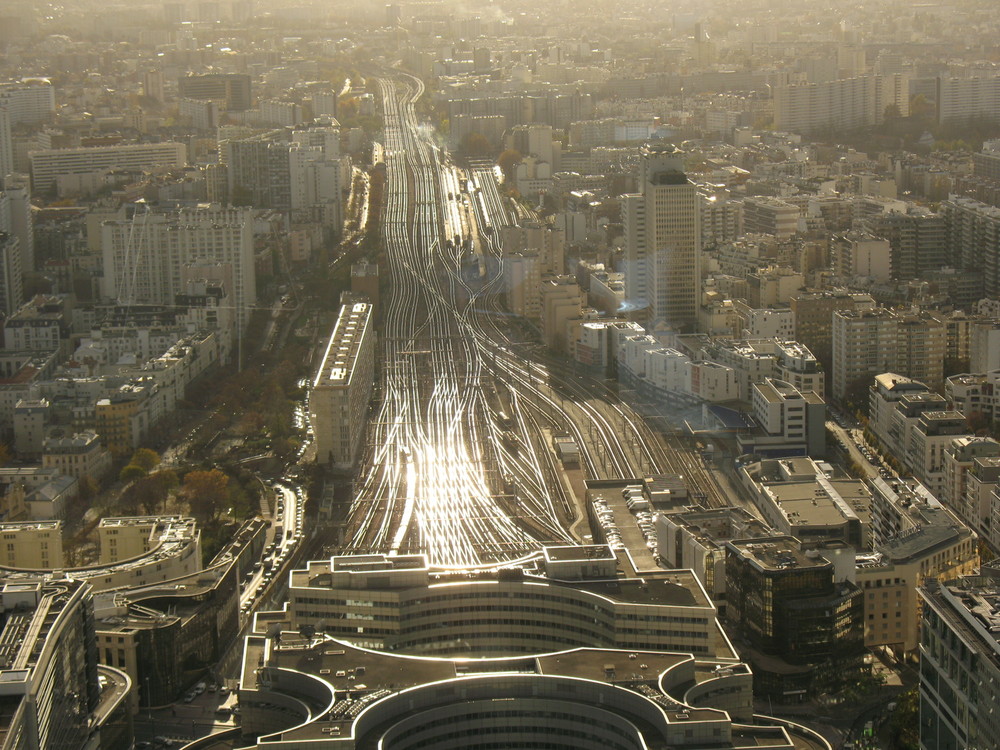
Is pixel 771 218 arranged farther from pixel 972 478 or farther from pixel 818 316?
pixel 972 478

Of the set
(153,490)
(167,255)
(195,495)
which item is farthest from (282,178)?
(195,495)

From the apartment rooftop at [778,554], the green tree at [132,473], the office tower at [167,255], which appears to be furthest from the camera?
the office tower at [167,255]

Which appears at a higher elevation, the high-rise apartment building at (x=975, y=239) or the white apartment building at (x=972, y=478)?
the high-rise apartment building at (x=975, y=239)

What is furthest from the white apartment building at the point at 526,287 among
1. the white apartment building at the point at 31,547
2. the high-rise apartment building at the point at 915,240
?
Answer: the white apartment building at the point at 31,547

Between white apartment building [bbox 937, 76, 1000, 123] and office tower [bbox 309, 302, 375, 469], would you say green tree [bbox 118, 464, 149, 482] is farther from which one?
white apartment building [bbox 937, 76, 1000, 123]

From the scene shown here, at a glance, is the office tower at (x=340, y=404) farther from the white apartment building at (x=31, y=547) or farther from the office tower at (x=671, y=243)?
the office tower at (x=671, y=243)

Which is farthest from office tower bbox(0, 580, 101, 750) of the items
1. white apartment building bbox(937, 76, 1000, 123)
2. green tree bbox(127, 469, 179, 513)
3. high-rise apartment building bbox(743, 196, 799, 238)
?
white apartment building bbox(937, 76, 1000, 123)

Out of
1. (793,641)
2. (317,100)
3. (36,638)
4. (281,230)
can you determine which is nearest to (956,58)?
(317,100)
